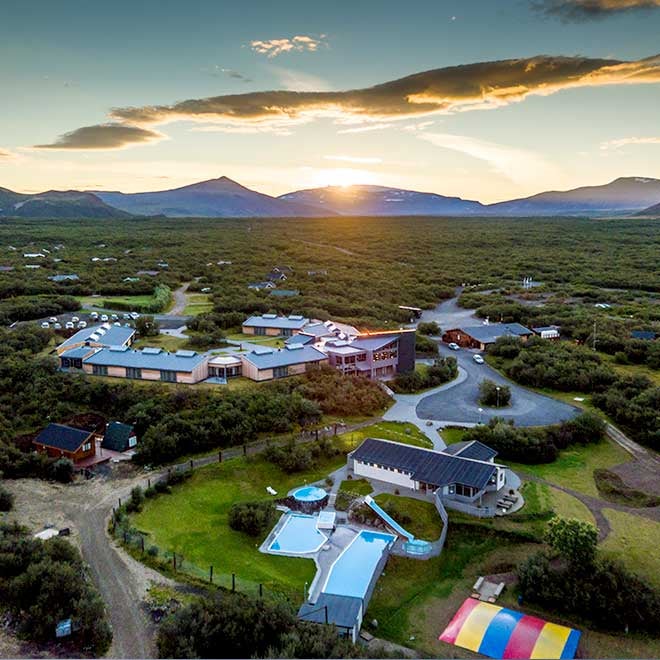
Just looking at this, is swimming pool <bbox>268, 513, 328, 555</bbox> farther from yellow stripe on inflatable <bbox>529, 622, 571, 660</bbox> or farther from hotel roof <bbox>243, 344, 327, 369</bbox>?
hotel roof <bbox>243, 344, 327, 369</bbox>

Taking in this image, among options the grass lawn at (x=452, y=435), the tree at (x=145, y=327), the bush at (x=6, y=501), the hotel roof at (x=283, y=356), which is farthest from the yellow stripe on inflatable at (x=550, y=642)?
the tree at (x=145, y=327)

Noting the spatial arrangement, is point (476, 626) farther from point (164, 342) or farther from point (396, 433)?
point (164, 342)

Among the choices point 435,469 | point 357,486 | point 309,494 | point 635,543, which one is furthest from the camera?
point 357,486

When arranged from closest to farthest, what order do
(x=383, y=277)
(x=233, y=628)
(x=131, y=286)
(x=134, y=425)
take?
(x=233, y=628)
(x=134, y=425)
(x=131, y=286)
(x=383, y=277)

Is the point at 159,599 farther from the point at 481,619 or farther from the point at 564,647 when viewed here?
the point at 564,647

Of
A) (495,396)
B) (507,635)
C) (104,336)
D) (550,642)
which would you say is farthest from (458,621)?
(104,336)

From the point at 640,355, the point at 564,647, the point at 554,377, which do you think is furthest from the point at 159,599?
the point at 640,355

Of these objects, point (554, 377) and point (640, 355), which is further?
point (640, 355)

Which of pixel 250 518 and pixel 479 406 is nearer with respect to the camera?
pixel 250 518

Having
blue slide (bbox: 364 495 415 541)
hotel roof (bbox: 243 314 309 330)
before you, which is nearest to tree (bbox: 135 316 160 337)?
hotel roof (bbox: 243 314 309 330)
